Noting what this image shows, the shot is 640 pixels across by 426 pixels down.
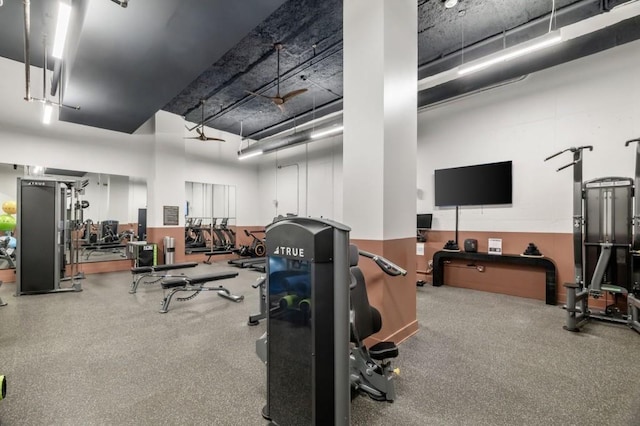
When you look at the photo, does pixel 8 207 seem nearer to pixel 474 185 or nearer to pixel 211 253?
pixel 211 253

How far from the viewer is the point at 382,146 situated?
9.26 feet

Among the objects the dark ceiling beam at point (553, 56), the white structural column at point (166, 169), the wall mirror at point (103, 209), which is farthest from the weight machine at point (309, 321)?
the white structural column at point (166, 169)

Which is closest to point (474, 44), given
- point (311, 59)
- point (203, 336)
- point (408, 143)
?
point (311, 59)

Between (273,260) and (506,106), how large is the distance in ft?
17.9

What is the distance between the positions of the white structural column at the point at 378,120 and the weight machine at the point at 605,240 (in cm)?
245

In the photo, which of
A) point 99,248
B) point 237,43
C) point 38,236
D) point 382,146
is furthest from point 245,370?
Result: point 99,248

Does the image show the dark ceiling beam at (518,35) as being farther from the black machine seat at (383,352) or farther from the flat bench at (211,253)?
the flat bench at (211,253)

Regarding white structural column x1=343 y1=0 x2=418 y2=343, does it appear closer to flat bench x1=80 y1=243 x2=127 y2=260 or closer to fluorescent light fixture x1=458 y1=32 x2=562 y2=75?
fluorescent light fixture x1=458 y1=32 x2=562 y2=75

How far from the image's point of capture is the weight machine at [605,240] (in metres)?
3.67

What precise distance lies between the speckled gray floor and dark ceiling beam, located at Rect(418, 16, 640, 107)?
346cm

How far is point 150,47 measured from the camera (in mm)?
4023

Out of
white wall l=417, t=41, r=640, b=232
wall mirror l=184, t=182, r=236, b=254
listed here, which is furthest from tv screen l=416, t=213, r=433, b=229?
wall mirror l=184, t=182, r=236, b=254

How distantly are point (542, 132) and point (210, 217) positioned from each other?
8.87 metres

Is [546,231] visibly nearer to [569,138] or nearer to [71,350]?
[569,138]
